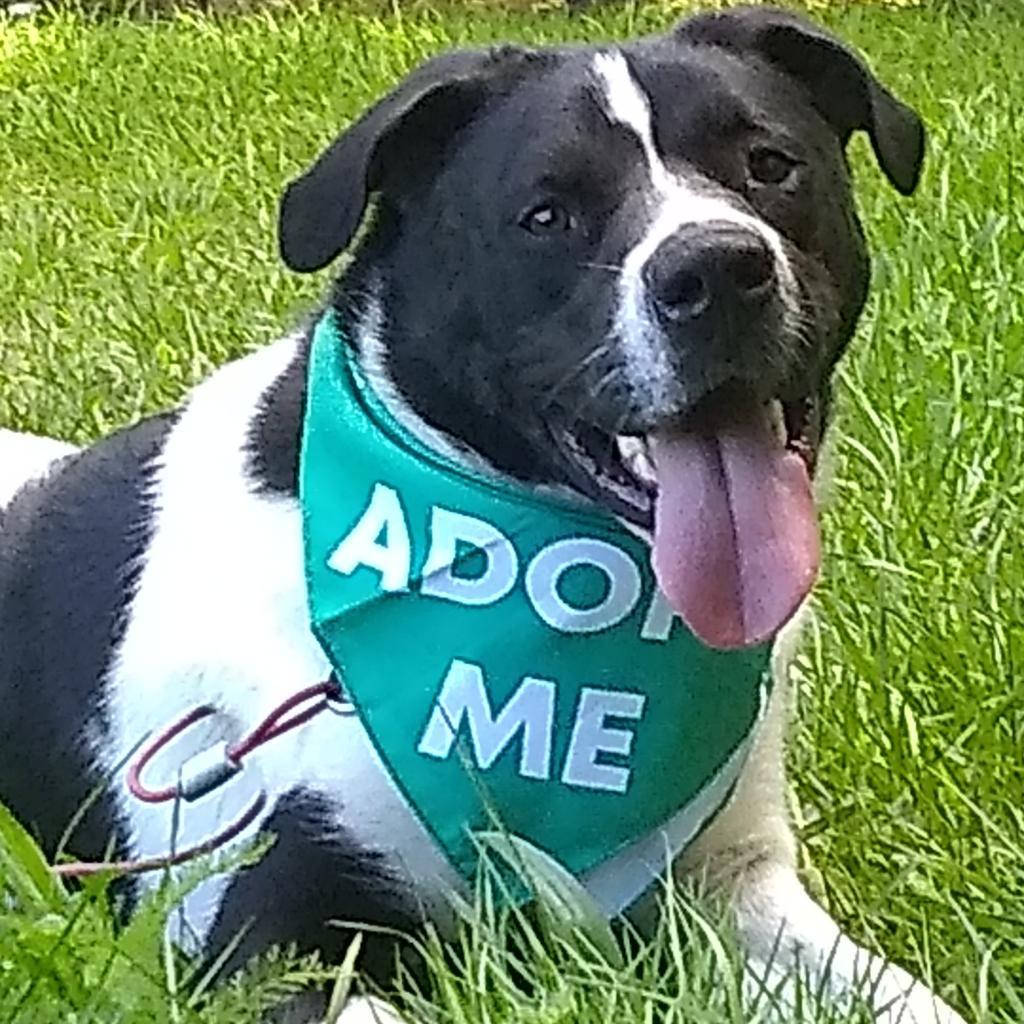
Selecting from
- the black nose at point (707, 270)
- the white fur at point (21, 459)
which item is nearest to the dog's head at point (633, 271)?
the black nose at point (707, 270)

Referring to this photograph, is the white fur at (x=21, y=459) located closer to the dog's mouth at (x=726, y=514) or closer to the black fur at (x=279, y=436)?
the black fur at (x=279, y=436)

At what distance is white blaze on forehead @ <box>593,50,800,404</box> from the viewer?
235cm

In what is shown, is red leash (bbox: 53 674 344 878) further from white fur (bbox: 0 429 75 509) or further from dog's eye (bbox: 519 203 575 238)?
white fur (bbox: 0 429 75 509)

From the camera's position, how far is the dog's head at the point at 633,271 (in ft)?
7.76

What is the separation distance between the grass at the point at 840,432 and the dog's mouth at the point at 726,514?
0.28 m

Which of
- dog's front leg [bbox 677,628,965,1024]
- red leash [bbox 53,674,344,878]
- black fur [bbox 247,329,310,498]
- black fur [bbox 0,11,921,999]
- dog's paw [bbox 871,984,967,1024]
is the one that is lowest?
dog's front leg [bbox 677,628,965,1024]

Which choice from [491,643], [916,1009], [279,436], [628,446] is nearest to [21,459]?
[279,436]

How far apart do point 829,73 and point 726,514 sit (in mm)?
555

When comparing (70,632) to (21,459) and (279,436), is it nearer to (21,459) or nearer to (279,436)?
(279,436)

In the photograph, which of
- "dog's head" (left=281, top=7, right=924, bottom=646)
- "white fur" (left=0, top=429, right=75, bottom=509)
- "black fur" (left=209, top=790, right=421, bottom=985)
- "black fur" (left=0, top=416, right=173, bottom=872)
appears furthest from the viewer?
"white fur" (left=0, top=429, right=75, bottom=509)

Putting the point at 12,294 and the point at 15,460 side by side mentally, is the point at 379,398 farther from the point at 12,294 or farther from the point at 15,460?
the point at 12,294

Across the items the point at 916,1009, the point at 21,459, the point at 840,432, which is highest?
the point at 916,1009

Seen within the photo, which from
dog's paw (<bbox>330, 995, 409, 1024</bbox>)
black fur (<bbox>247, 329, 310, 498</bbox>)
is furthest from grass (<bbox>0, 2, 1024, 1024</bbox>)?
black fur (<bbox>247, 329, 310, 498</bbox>)

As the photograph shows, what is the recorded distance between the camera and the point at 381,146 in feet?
8.33
